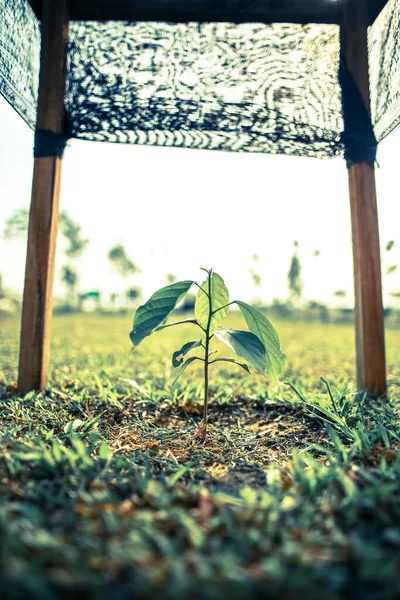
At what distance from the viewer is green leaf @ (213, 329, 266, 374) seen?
1.48 m

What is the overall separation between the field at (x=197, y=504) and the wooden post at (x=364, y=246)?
1.02ft

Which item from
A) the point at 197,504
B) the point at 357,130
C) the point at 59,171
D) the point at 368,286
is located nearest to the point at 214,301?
the point at 197,504

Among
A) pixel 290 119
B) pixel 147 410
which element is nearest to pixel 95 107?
pixel 290 119

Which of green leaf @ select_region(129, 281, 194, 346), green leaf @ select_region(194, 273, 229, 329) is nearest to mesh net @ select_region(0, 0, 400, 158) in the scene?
green leaf @ select_region(194, 273, 229, 329)

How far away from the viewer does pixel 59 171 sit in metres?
2.37

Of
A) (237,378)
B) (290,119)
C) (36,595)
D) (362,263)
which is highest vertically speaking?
(290,119)

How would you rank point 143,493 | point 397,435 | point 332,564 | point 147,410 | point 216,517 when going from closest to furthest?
point 332,564 → point 216,517 → point 143,493 → point 397,435 → point 147,410

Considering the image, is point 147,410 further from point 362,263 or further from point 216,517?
point 362,263

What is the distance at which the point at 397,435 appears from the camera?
1.57m

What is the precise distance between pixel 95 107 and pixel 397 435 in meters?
2.34

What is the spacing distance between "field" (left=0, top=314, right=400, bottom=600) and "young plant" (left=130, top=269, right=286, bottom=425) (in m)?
0.33

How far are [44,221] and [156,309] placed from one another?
117cm

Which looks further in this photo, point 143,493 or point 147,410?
point 147,410

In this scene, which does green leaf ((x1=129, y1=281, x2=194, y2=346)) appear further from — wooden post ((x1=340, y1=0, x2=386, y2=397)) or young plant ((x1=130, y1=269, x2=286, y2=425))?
wooden post ((x1=340, y1=0, x2=386, y2=397))
